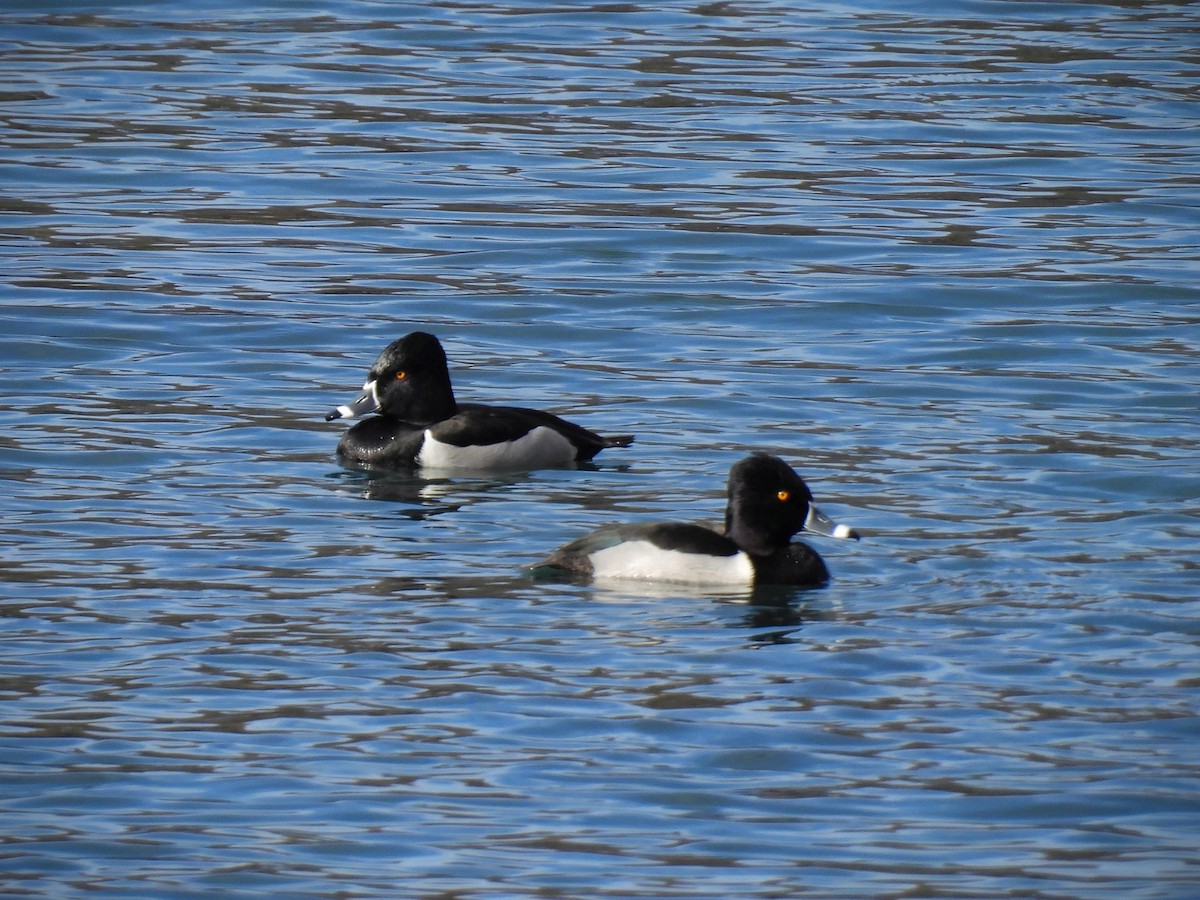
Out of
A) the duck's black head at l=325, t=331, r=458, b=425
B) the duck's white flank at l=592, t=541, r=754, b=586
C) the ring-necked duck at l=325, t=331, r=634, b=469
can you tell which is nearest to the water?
the duck's white flank at l=592, t=541, r=754, b=586

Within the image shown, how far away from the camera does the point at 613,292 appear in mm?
16328

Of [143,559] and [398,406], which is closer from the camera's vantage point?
[143,559]

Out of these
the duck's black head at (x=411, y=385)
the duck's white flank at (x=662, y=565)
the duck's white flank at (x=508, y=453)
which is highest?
the duck's black head at (x=411, y=385)

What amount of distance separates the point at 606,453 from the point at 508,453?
59 centimetres

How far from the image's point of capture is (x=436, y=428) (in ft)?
41.2

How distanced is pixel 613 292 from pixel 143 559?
6.82 metres

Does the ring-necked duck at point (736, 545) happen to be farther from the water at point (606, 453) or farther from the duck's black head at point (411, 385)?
the duck's black head at point (411, 385)

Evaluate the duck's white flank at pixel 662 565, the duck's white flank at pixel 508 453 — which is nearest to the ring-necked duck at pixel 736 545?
the duck's white flank at pixel 662 565

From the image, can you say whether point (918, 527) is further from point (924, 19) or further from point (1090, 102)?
point (924, 19)

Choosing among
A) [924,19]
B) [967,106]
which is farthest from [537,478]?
[924,19]

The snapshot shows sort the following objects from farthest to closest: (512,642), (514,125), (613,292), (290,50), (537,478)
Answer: (290,50), (514,125), (613,292), (537,478), (512,642)

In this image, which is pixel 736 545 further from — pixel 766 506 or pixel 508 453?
pixel 508 453

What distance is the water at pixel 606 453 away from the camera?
23.8 ft

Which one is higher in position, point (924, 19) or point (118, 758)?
point (924, 19)
